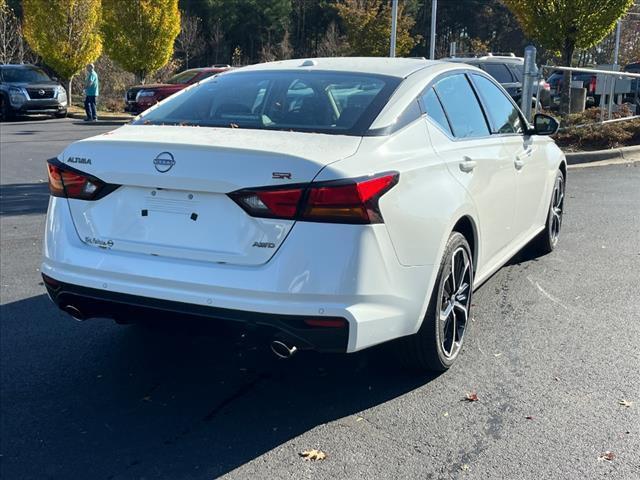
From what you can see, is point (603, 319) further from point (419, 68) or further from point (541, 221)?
point (419, 68)

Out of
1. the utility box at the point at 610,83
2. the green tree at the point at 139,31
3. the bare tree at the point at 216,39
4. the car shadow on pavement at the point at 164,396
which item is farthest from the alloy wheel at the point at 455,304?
the bare tree at the point at 216,39

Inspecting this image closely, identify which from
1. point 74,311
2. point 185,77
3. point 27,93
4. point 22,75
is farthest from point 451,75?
point 22,75

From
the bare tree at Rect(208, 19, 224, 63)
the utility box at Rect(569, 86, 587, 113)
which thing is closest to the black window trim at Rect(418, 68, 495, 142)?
the utility box at Rect(569, 86, 587, 113)

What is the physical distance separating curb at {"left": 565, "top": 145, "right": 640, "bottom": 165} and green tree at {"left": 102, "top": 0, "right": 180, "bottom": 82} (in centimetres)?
1860

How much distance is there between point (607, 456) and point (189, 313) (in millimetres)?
1963

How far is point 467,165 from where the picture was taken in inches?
169

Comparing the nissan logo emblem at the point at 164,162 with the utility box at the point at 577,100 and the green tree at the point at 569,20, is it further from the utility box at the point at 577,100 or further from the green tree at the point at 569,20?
the utility box at the point at 577,100

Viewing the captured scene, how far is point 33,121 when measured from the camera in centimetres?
2406

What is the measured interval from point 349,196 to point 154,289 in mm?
997

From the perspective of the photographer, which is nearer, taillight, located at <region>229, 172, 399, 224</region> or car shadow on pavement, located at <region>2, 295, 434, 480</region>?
taillight, located at <region>229, 172, 399, 224</region>

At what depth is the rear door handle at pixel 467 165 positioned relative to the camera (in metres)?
4.25

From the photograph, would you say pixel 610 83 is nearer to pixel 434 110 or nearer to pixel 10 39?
pixel 434 110

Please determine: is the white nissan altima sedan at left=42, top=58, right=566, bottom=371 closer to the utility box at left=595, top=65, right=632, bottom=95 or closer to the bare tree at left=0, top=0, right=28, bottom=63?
the utility box at left=595, top=65, right=632, bottom=95

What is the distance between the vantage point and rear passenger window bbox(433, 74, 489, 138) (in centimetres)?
448
